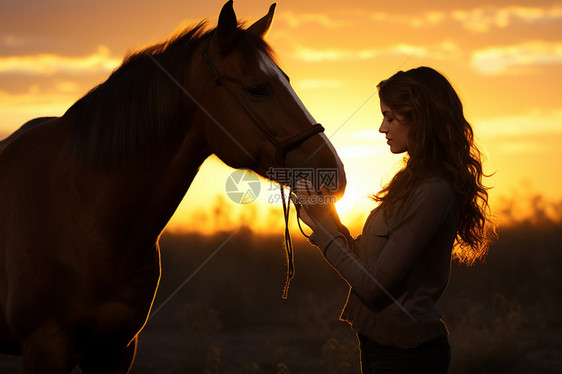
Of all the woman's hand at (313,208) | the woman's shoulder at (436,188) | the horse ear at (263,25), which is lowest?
the woman's hand at (313,208)

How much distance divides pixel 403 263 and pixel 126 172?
1475 millimetres

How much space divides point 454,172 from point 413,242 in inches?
12.6

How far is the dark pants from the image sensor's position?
1907mm

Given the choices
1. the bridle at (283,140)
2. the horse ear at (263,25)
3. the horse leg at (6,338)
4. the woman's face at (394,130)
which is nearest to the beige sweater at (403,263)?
the woman's face at (394,130)

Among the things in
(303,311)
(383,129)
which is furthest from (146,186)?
(303,311)

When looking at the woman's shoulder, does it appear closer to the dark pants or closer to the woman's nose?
the woman's nose

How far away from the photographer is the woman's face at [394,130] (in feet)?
6.82

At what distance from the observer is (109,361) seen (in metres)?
2.92

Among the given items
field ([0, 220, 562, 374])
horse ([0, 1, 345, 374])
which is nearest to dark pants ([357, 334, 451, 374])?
horse ([0, 1, 345, 374])

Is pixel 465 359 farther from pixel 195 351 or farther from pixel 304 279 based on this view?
pixel 304 279

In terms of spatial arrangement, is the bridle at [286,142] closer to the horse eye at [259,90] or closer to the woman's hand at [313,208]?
the horse eye at [259,90]

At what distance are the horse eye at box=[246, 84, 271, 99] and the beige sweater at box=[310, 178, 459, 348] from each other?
78 centimetres

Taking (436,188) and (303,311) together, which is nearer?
(436,188)

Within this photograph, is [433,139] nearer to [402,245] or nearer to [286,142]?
[402,245]
